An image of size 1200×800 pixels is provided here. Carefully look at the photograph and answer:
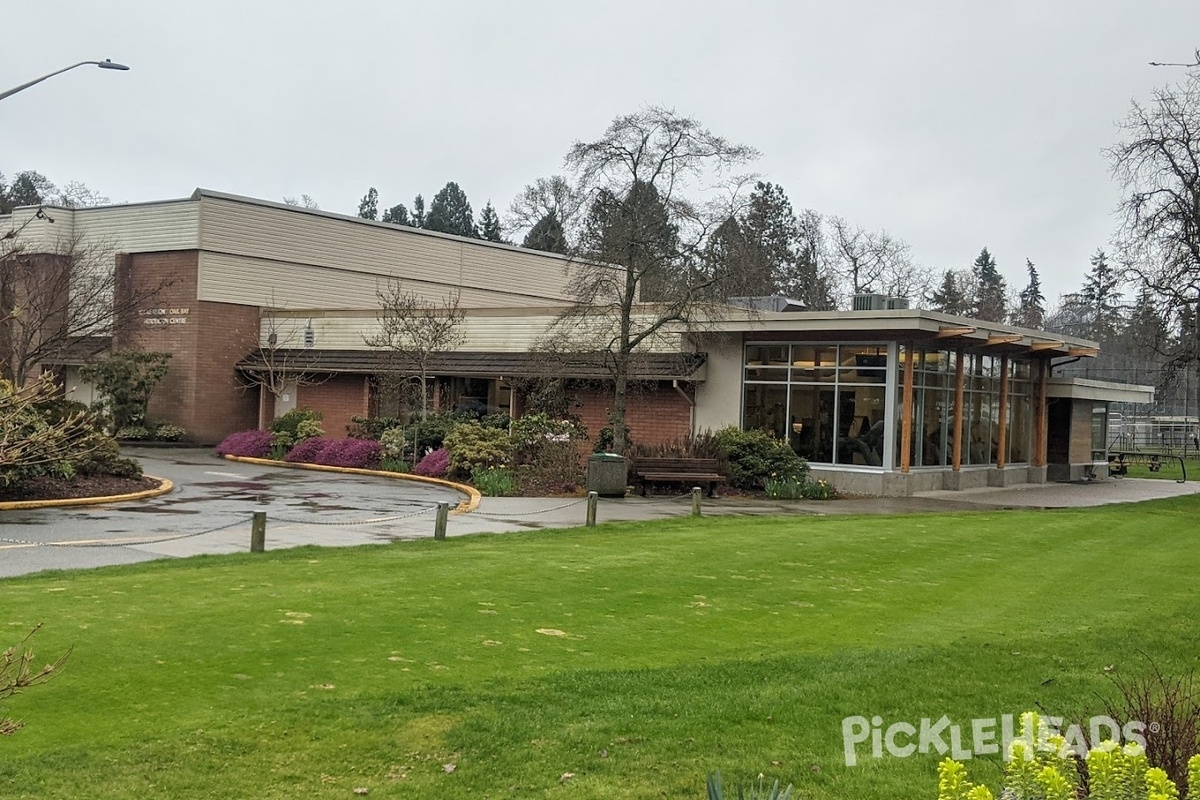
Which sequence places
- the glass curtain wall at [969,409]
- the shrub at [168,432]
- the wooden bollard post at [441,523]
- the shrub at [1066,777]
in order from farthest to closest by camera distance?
the shrub at [168,432], the glass curtain wall at [969,409], the wooden bollard post at [441,523], the shrub at [1066,777]

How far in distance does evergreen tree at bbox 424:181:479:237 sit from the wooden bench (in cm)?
7836

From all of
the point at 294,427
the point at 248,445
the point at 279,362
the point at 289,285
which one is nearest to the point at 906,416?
the point at 294,427

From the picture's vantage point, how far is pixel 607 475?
24.4m

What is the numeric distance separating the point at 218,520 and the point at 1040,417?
1035 inches

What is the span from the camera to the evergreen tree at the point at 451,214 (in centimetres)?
10238

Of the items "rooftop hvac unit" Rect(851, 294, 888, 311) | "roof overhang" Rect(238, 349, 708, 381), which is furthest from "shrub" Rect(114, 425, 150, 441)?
"rooftop hvac unit" Rect(851, 294, 888, 311)

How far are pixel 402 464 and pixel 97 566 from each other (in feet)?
53.5

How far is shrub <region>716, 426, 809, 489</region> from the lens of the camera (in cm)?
2656

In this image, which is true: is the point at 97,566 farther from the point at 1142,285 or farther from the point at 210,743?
the point at 1142,285

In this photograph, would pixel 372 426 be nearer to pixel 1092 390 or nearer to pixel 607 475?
pixel 607 475

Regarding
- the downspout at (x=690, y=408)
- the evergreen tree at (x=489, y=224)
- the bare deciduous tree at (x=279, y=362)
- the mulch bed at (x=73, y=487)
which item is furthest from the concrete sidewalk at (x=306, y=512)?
the evergreen tree at (x=489, y=224)

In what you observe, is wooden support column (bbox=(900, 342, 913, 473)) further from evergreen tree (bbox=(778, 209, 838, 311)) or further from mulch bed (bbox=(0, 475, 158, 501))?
evergreen tree (bbox=(778, 209, 838, 311))

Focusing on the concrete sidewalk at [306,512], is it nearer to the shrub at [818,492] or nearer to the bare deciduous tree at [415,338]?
the shrub at [818,492]

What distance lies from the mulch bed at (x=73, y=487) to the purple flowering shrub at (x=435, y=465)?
22.1 feet
